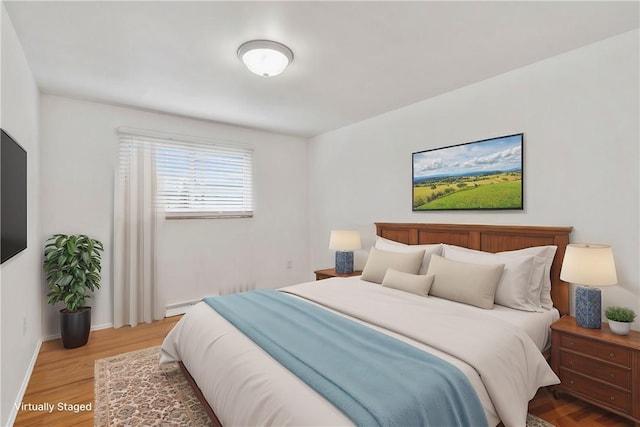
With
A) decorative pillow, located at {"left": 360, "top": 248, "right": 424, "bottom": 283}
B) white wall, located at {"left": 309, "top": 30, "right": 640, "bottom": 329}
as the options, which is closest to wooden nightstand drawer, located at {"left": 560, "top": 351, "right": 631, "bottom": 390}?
white wall, located at {"left": 309, "top": 30, "right": 640, "bottom": 329}

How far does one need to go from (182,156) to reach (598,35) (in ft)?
13.7

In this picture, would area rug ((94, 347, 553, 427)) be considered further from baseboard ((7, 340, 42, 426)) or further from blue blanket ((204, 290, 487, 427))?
blue blanket ((204, 290, 487, 427))

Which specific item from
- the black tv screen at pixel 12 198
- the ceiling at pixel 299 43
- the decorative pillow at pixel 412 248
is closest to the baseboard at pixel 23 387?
the black tv screen at pixel 12 198

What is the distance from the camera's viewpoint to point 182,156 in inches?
166

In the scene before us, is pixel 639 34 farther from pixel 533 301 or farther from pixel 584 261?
pixel 533 301

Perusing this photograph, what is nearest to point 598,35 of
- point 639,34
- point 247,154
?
point 639,34

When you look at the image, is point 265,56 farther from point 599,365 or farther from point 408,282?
point 599,365

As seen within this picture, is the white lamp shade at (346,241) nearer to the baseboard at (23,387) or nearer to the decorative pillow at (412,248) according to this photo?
the decorative pillow at (412,248)

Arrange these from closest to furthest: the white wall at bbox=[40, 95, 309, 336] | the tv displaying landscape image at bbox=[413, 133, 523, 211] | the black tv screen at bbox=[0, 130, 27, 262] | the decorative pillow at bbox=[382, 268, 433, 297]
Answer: the black tv screen at bbox=[0, 130, 27, 262] < the decorative pillow at bbox=[382, 268, 433, 297] < the tv displaying landscape image at bbox=[413, 133, 523, 211] < the white wall at bbox=[40, 95, 309, 336]

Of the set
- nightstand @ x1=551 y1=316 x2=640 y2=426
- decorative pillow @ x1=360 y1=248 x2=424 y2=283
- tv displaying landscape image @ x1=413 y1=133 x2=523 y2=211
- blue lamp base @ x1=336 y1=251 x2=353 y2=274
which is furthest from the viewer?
blue lamp base @ x1=336 y1=251 x2=353 y2=274

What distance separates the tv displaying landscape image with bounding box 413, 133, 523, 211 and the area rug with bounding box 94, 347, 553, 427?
5.67 ft

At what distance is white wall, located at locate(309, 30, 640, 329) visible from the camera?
227 cm

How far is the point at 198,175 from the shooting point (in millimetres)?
4344

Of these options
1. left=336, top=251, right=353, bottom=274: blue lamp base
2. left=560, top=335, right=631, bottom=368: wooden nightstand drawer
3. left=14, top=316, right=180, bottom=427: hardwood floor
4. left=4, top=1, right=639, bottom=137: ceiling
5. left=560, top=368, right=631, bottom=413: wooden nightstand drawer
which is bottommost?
left=14, top=316, right=180, bottom=427: hardwood floor
